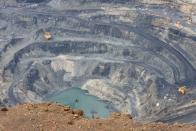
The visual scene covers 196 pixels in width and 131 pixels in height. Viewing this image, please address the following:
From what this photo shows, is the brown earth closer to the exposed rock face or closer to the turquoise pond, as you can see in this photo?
the exposed rock face

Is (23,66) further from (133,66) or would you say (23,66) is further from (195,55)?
(195,55)

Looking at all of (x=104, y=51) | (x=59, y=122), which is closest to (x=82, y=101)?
(x=104, y=51)

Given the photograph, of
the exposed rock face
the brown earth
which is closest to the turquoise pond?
the exposed rock face

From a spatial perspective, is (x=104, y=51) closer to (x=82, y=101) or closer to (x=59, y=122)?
(x=82, y=101)

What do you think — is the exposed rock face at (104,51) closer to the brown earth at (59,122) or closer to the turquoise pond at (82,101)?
the turquoise pond at (82,101)

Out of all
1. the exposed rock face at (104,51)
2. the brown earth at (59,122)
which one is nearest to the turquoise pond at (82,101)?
the exposed rock face at (104,51)

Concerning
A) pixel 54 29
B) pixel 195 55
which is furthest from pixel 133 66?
pixel 54 29

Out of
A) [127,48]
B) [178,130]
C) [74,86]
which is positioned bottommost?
[74,86]
